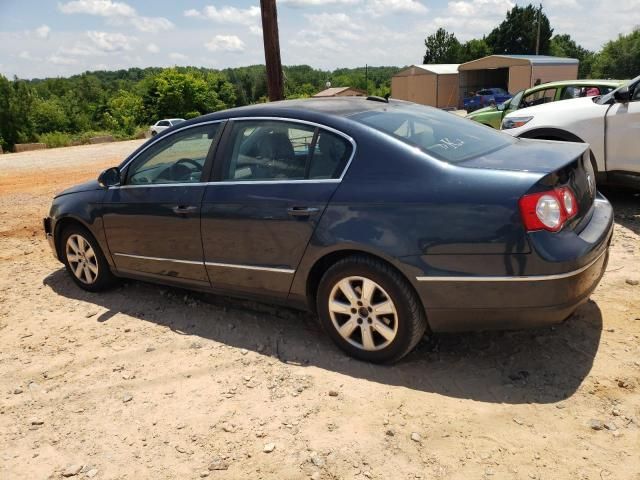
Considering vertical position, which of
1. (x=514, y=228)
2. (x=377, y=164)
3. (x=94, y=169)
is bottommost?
(x=94, y=169)

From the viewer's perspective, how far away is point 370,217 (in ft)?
9.95

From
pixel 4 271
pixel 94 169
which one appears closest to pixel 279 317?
pixel 4 271

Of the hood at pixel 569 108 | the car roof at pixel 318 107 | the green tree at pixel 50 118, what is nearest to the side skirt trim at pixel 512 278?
the car roof at pixel 318 107

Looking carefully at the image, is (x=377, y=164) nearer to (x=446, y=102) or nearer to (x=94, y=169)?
(x=94, y=169)

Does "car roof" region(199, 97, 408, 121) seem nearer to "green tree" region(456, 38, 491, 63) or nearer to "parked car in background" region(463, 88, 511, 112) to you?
"parked car in background" region(463, 88, 511, 112)

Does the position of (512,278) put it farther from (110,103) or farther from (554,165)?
(110,103)

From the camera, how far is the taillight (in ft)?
8.83

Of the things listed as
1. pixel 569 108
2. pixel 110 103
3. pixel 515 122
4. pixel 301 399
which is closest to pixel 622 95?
pixel 569 108

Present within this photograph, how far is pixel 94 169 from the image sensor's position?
54.0ft

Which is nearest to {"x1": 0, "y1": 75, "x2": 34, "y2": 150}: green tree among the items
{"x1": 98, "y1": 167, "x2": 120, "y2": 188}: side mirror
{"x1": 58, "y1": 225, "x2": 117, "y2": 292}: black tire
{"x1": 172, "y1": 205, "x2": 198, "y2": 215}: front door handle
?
{"x1": 58, "y1": 225, "x2": 117, "y2": 292}: black tire

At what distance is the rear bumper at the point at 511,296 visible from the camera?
108 inches

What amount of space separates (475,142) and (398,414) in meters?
1.79

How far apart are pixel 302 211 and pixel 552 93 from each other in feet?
31.4

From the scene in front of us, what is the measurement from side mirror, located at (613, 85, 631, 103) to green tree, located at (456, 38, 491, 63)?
80.3 m
